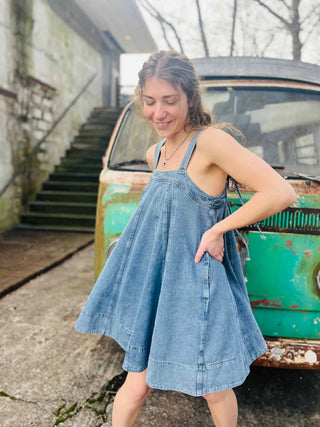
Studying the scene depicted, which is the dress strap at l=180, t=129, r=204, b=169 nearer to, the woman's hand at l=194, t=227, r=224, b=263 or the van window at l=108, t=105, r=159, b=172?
the woman's hand at l=194, t=227, r=224, b=263

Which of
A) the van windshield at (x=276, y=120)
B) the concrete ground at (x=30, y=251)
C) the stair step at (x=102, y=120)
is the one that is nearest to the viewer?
the van windshield at (x=276, y=120)

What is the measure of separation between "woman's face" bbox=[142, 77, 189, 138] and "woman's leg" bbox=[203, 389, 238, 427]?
1.06 meters

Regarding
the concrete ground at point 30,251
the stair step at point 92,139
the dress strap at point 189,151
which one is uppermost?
the stair step at point 92,139

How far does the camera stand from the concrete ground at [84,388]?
2078mm

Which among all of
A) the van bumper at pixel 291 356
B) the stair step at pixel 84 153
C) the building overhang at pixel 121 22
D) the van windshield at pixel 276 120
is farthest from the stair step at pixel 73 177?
the van bumper at pixel 291 356

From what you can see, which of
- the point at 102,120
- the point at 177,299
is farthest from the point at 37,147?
the point at 177,299

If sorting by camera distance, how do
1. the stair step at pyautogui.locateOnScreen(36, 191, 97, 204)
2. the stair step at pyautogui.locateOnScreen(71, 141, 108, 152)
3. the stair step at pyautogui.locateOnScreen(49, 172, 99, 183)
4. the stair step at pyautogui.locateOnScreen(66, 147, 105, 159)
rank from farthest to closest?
1. the stair step at pyautogui.locateOnScreen(71, 141, 108, 152)
2. the stair step at pyautogui.locateOnScreen(66, 147, 105, 159)
3. the stair step at pyautogui.locateOnScreen(49, 172, 99, 183)
4. the stair step at pyautogui.locateOnScreen(36, 191, 97, 204)

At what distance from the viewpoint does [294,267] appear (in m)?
2.10

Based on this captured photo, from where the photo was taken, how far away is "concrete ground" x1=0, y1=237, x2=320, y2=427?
2.08 metres

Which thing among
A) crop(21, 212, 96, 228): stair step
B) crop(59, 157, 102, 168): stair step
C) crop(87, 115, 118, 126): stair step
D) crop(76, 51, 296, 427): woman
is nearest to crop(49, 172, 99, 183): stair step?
crop(59, 157, 102, 168): stair step

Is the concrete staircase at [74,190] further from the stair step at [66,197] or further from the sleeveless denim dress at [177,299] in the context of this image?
the sleeveless denim dress at [177,299]

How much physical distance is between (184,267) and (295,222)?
3.24 ft

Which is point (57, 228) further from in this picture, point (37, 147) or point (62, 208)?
point (37, 147)

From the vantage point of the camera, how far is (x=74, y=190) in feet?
28.6
